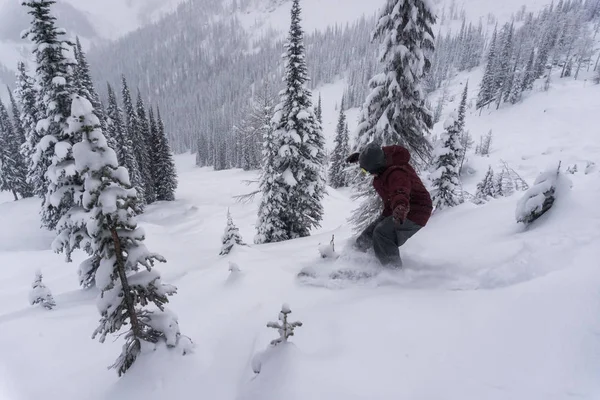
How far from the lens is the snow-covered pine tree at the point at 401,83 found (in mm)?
10328

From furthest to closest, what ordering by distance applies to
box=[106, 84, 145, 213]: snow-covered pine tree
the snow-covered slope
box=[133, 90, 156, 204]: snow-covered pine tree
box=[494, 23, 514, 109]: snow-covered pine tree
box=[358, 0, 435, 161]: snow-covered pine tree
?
box=[494, 23, 514, 109]: snow-covered pine tree < box=[133, 90, 156, 204]: snow-covered pine tree < box=[106, 84, 145, 213]: snow-covered pine tree < box=[358, 0, 435, 161]: snow-covered pine tree < the snow-covered slope

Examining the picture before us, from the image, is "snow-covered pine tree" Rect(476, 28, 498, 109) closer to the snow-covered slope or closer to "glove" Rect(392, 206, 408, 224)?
the snow-covered slope

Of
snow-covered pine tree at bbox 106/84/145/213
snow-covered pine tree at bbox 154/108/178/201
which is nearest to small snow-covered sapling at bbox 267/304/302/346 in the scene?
snow-covered pine tree at bbox 106/84/145/213

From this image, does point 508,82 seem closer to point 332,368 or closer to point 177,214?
point 177,214

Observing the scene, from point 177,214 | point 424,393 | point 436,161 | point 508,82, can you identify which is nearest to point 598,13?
point 508,82

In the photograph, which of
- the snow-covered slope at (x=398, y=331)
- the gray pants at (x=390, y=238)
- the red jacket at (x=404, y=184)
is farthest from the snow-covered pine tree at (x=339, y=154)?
the gray pants at (x=390, y=238)

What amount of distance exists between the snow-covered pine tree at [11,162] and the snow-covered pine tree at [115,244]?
182 ft

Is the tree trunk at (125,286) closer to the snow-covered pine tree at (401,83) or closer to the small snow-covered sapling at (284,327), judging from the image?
the small snow-covered sapling at (284,327)

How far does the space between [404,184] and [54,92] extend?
14603 mm

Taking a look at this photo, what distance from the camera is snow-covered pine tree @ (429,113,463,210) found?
1418 cm

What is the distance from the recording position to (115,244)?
343 cm

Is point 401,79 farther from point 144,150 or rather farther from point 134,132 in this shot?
point 144,150

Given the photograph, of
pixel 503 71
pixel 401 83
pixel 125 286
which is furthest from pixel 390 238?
pixel 503 71

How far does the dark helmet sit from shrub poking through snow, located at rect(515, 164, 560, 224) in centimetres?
317
